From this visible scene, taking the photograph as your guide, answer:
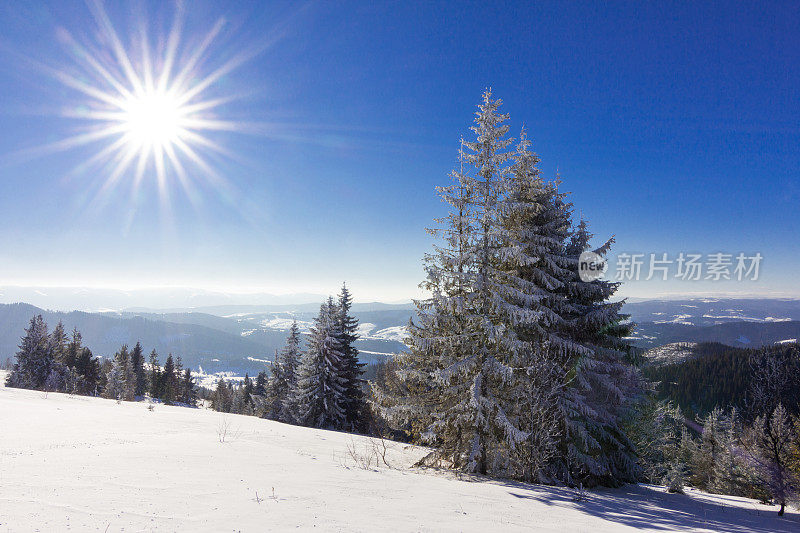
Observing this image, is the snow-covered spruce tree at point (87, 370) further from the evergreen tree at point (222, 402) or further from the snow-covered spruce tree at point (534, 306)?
the snow-covered spruce tree at point (534, 306)

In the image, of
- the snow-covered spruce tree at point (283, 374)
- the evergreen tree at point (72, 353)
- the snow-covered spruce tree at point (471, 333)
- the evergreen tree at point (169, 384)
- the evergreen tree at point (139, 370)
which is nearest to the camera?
the snow-covered spruce tree at point (471, 333)

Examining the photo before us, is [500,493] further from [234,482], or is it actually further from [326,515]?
[234,482]

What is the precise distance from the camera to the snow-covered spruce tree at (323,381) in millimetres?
26594

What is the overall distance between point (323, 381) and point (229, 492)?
2240 cm

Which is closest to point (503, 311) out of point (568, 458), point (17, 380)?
point (568, 458)

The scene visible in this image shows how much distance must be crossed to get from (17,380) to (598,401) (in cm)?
6254

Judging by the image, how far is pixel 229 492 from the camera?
18.2 ft

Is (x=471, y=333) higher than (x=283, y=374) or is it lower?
higher

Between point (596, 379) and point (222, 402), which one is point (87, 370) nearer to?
point (222, 402)

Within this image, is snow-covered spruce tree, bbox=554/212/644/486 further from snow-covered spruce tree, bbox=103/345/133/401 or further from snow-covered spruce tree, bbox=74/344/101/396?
snow-covered spruce tree, bbox=74/344/101/396

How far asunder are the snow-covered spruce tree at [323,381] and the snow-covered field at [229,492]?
52.4 ft

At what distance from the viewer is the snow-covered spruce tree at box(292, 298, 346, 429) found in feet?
87.2

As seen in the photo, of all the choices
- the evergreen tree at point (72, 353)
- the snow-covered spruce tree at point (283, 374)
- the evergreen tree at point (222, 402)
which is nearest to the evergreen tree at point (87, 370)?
the evergreen tree at point (72, 353)

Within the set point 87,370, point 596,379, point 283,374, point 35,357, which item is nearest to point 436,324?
point 596,379
